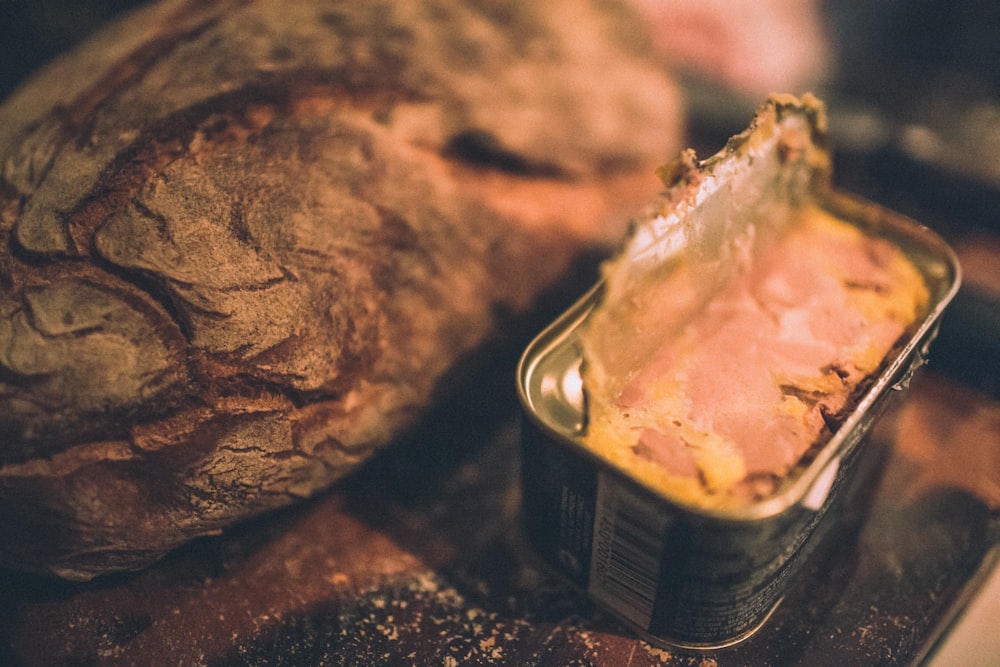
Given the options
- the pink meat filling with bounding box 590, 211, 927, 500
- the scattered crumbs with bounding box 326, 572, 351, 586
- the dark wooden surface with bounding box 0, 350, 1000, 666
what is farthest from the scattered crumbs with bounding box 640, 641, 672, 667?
the scattered crumbs with bounding box 326, 572, 351, 586

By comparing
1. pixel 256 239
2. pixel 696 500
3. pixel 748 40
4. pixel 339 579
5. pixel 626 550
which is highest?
pixel 748 40

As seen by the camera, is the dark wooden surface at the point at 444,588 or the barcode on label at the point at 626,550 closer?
the barcode on label at the point at 626,550

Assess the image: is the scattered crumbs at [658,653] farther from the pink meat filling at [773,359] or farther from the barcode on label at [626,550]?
the pink meat filling at [773,359]

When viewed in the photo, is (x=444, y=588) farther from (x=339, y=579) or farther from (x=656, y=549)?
(x=656, y=549)

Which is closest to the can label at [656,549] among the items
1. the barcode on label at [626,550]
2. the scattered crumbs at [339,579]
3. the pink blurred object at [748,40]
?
the barcode on label at [626,550]

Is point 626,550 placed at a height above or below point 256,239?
below

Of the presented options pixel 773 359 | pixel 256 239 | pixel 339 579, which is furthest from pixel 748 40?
pixel 339 579

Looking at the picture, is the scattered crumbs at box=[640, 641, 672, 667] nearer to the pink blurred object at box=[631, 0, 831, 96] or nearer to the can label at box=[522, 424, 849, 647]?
the can label at box=[522, 424, 849, 647]
